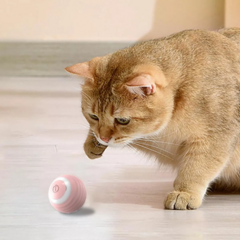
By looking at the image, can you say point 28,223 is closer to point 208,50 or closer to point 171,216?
point 171,216

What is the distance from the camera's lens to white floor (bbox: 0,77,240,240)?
125 cm

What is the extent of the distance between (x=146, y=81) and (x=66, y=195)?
373 millimetres

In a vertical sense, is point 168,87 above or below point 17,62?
above

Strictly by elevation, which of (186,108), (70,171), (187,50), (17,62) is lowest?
(17,62)

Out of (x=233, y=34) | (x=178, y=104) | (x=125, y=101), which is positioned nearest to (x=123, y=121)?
(x=125, y=101)

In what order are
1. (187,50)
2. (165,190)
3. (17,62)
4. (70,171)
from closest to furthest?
(187,50) < (165,190) < (70,171) < (17,62)

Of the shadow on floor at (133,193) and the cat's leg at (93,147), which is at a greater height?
the cat's leg at (93,147)

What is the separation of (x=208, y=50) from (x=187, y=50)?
0.21ft

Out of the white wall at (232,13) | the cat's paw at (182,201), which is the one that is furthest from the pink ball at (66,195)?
the white wall at (232,13)

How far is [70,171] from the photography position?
1.81 m

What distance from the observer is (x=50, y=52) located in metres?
4.05

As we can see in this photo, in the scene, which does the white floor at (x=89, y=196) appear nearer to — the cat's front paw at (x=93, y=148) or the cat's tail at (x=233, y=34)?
the cat's front paw at (x=93, y=148)

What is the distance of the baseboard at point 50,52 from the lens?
13.2ft

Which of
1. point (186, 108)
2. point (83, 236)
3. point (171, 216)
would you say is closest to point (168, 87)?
point (186, 108)
